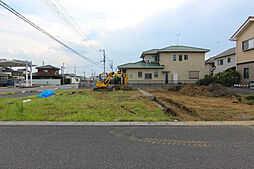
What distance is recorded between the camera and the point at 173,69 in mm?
27203

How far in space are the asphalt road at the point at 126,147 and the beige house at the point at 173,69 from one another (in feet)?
72.8

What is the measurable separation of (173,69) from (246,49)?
11.1 m

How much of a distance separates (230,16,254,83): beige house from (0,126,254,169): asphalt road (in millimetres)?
15597

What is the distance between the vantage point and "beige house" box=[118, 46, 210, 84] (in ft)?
88.7

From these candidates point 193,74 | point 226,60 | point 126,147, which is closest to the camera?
point 126,147

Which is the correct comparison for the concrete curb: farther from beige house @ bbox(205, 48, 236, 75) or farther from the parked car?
the parked car

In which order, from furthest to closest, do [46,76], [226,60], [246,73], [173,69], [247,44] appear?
[46,76] → [226,60] → [173,69] → [246,73] → [247,44]

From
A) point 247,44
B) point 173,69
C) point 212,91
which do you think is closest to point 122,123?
point 212,91

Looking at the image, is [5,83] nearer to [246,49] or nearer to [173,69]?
[173,69]

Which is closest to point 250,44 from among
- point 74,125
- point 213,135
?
point 213,135

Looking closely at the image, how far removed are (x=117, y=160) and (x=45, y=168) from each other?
4.34ft

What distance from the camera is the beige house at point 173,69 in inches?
1064

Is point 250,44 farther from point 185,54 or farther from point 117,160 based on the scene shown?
point 117,160

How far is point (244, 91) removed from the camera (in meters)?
15.0
